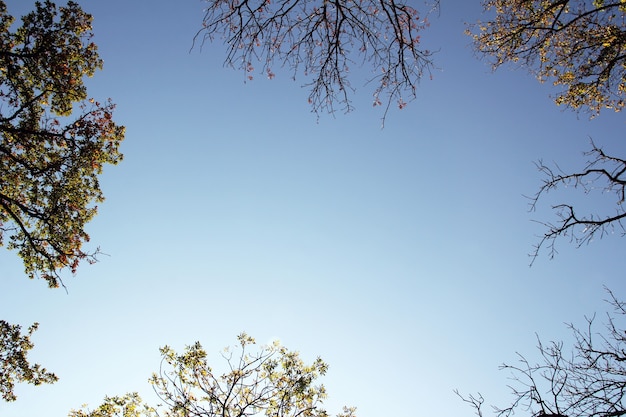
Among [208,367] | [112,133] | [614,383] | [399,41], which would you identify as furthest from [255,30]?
[208,367]

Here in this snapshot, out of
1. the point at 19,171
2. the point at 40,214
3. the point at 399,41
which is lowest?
the point at 399,41

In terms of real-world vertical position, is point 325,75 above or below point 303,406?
above

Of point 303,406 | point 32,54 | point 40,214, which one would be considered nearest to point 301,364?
point 303,406

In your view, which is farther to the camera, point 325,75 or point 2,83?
point 2,83

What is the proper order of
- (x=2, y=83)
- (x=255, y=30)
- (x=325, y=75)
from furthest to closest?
1. (x=2, y=83)
2. (x=325, y=75)
3. (x=255, y=30)

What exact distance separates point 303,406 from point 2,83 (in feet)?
47.4

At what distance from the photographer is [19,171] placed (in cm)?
947

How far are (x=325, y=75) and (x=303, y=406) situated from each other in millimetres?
12801

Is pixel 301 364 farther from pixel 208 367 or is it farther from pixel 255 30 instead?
pixel 255 30

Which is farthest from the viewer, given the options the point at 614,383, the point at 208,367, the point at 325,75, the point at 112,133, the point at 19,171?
the point at 208,367

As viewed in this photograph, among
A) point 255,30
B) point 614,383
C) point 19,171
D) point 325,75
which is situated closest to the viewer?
point 614,383

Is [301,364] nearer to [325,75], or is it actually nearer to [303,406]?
[303,406]

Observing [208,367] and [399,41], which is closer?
[399,41]

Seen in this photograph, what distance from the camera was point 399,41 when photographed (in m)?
4.23
